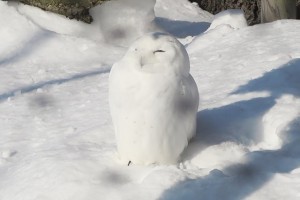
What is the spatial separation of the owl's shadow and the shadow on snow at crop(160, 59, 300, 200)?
2717 millimetres

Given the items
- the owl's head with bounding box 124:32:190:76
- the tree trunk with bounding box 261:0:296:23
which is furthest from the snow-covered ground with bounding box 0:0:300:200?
the owl's head with bounding box 124:32:190:76

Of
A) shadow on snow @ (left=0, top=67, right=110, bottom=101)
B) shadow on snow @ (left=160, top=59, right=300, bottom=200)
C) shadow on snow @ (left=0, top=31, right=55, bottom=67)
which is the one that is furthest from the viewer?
shadow on snow @ (left=0, top=31, right=55, bottom=67)

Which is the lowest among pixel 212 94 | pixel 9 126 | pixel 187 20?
pixel 187 20

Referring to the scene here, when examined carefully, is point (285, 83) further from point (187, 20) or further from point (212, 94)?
point (187, 20)

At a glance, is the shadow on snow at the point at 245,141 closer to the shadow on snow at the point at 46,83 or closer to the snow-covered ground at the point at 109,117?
the snow-covered ground at the point at 109,117

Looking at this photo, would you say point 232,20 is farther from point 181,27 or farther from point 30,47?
point 30,47

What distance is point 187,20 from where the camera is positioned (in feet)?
27.0

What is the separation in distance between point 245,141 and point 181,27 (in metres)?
4.09

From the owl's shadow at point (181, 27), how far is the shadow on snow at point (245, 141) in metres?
2.72

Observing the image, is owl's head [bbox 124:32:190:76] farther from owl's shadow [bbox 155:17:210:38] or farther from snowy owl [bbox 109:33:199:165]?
owl's shadow [bbox 155:17:210:38]

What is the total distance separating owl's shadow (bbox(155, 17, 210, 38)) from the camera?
300 inches

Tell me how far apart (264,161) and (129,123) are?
80 centimetres

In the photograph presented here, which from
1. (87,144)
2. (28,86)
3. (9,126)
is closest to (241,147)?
(87,144)

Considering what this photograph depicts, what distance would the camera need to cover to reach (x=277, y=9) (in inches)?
263
